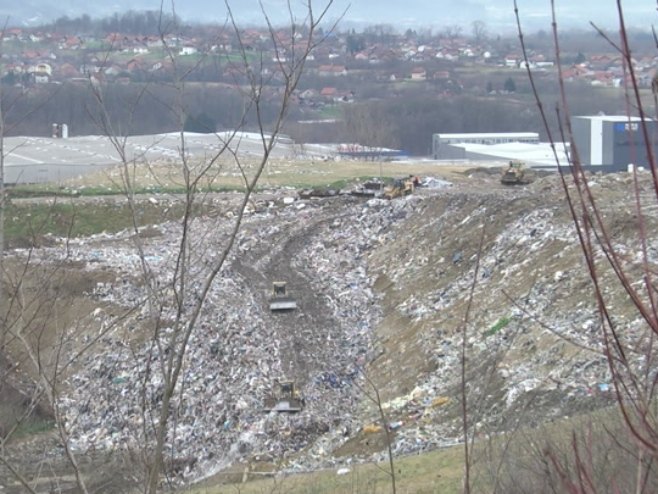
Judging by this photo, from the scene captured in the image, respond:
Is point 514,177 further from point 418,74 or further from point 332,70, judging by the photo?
point 418,74

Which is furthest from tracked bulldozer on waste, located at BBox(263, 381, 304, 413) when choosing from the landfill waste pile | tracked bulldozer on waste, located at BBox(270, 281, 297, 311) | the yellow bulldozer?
the yellow bulldozer

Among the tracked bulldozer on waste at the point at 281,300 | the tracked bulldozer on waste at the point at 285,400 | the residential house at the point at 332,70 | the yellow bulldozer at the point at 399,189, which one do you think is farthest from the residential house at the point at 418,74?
the tracked bulldozer on waste at the point at 285,400

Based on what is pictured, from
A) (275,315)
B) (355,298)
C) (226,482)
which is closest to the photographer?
(226,482)

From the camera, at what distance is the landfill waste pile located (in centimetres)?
1090

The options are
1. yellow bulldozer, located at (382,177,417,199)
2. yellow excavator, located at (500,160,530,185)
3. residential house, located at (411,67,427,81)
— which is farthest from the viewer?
residential house, located at (411,67,427,81)

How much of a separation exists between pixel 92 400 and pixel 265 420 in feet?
6.60

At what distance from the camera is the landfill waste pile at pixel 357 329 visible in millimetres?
10898

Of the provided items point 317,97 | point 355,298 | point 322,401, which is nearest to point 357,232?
point 355,298

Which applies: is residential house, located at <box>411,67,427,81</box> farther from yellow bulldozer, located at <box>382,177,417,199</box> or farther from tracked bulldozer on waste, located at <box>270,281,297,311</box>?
tracked bulldozer on waste, located at <box>270,281,297,311</box>

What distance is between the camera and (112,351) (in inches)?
565

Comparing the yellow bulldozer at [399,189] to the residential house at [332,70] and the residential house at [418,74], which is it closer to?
the residential house at [332,70]

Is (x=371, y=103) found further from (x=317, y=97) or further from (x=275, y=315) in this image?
(x=275, y=315)

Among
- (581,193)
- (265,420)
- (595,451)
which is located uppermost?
(581,193)

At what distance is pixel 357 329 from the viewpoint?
633 inches
